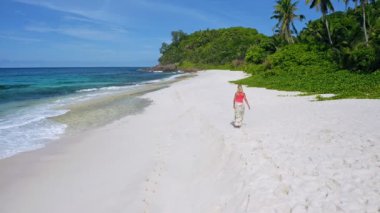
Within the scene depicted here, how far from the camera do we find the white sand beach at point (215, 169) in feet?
18.8

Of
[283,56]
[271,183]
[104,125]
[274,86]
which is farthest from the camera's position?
[283,56]

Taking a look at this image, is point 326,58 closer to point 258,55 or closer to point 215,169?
point 258,55

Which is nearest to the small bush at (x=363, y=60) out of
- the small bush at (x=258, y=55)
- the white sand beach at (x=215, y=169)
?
the white sand beach at (x=215, y=169)

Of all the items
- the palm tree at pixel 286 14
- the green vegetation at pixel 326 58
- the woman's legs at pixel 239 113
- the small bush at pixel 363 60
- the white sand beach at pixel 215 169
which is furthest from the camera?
the palm tree at pixel 286 14

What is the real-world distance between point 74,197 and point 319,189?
5284 millimetres

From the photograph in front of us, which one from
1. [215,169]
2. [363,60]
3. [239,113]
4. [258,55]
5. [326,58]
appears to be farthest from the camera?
[258,55]

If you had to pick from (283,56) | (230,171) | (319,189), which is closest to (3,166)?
(230,171)

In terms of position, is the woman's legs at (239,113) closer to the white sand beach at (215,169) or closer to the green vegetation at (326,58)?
the white sand beach at (215,169)

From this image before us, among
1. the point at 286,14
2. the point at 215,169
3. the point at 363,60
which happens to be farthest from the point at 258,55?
the point at 215,169

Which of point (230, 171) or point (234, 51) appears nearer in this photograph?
point (230, 171)

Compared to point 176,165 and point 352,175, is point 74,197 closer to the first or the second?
point 176,165

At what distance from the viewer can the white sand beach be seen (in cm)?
572

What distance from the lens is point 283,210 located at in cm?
516

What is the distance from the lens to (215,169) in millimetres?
7789
